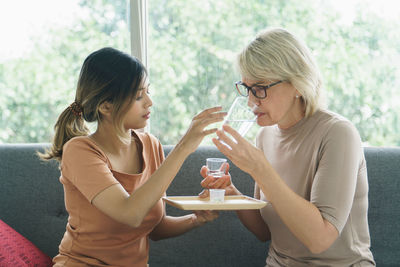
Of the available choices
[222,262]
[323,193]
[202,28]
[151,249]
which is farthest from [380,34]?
[151,249]

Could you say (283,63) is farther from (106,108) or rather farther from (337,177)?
(106,108)

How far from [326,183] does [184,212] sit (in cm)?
86

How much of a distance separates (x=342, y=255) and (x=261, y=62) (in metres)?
0.75

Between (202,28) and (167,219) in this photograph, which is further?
(202,28)

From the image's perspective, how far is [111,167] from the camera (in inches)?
65.6

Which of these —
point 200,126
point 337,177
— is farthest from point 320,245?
point 200,126

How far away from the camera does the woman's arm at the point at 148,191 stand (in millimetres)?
1482

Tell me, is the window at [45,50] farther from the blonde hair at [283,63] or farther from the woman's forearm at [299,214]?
the woman's forearm at [299,214]

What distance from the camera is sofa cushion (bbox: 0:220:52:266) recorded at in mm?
1737

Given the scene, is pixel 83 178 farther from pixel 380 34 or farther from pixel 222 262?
pixel 380 34

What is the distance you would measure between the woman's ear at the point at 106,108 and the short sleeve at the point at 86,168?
0.14 m

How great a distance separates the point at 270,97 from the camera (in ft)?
5.38

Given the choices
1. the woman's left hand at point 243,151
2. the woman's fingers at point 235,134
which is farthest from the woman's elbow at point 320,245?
the woman's fingers at point 235,134

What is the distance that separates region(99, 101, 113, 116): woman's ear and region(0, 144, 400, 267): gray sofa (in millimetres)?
564
